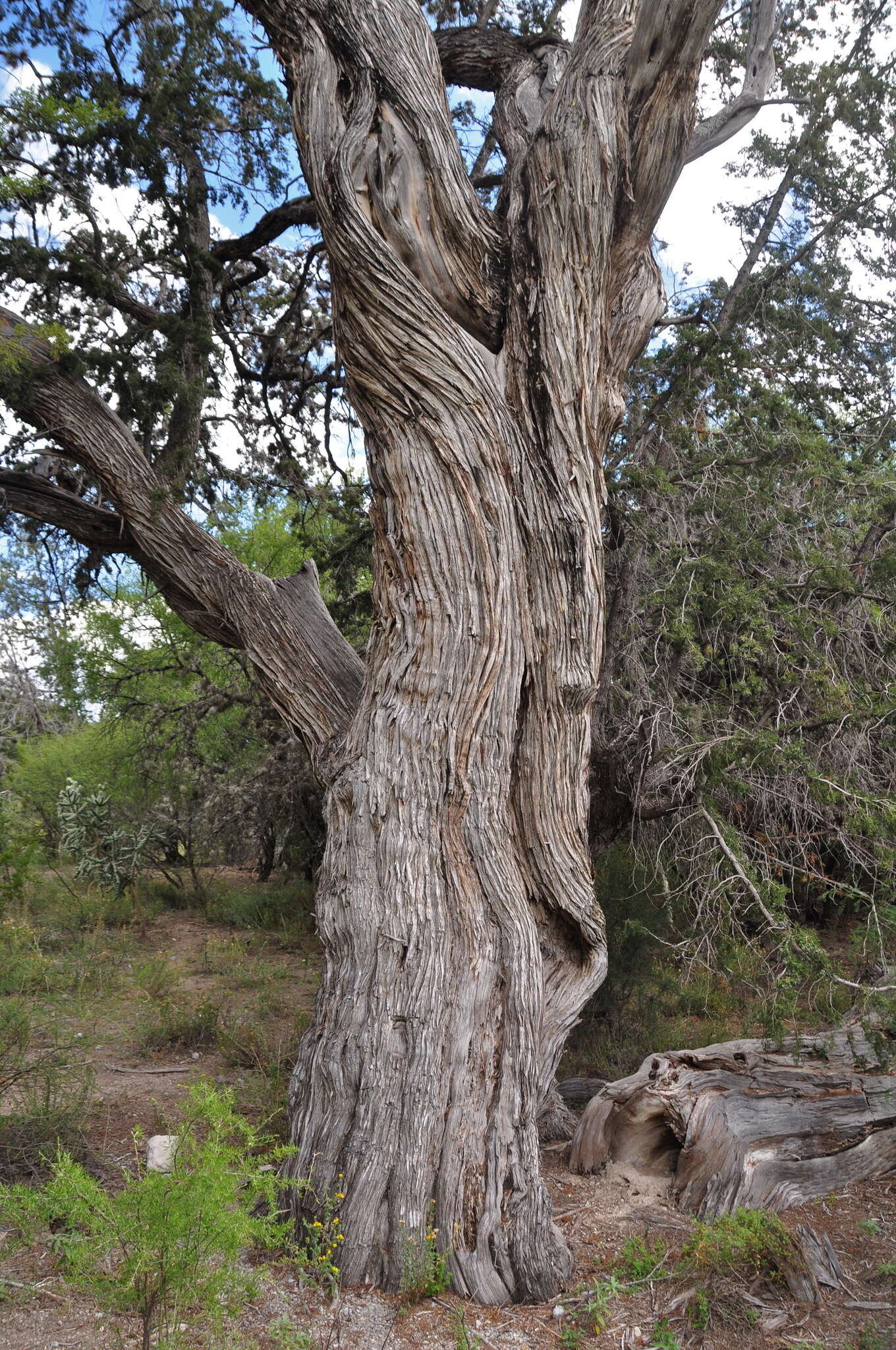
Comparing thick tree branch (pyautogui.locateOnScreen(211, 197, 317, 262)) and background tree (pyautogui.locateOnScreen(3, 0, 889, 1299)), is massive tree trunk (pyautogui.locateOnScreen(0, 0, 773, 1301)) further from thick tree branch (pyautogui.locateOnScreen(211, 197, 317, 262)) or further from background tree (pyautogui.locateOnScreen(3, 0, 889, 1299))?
thick tree branch (pyautogui.locateOnScreen(211, 197, 317, 262))

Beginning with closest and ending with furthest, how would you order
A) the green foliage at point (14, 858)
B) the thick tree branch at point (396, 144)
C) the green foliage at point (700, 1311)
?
1. the green foliage at point (700, 1311)
2. the thick tree branch at point (396, 144)
3. the green foliage at point (14, 858)

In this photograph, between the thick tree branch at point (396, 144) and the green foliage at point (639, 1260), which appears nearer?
the green foliage at point (639, 1260)

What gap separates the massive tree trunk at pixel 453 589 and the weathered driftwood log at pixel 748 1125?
19.0 inches

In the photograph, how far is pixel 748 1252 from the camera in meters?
3.24

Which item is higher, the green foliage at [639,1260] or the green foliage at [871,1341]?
the green foliage at [871,1341]

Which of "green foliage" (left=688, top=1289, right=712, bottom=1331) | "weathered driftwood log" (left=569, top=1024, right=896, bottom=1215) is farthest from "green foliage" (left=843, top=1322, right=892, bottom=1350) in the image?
"weathered driftwood log" (left=569, top=1024, right=896, bottom=1215)

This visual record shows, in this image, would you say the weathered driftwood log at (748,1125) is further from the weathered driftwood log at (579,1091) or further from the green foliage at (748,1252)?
the weathered driftwood log at (579,1091)

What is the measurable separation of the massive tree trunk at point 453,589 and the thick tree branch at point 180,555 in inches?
0.7

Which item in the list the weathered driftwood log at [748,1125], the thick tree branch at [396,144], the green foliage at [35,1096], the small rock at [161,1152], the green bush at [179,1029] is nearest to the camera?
the small rock at [161,1152]

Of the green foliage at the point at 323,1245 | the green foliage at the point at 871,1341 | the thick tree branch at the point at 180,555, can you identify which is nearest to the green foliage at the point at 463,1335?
the green foliage at the point at 323,1245

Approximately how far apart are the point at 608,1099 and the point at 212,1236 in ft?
8.10

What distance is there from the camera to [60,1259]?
10.2 ft

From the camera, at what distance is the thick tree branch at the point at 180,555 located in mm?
4691

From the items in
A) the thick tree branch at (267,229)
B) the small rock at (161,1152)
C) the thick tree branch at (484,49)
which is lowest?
the small rock at (161,1152)
